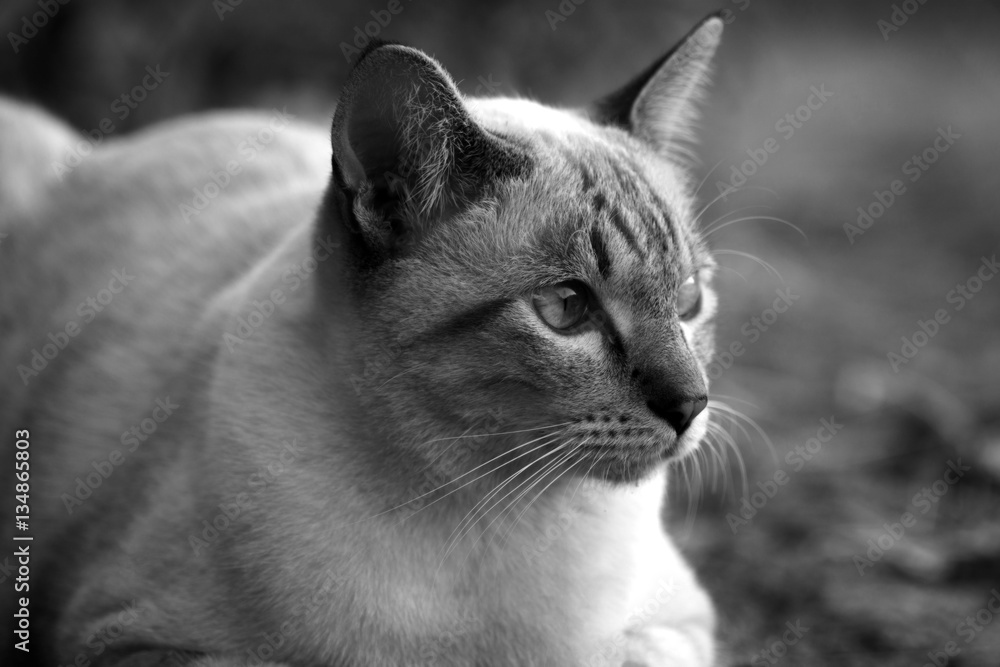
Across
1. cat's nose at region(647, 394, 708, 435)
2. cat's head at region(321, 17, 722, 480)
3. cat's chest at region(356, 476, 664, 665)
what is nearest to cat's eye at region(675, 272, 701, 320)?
cat's head at region(321, 17, 722, 480)

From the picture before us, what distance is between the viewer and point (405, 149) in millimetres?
2068

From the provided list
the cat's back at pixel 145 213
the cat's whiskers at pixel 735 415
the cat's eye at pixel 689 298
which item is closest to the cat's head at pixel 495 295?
the cat's eye at pixel 689 298

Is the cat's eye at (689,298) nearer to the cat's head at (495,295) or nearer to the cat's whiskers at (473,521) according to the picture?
the cat's head at (495,295)

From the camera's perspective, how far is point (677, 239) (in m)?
2.30

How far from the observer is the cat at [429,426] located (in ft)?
6.73

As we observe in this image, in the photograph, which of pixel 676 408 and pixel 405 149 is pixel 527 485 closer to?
pixel 676 408

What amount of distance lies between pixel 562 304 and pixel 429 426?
1.32 feet

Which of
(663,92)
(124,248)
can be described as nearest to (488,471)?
(663,92)

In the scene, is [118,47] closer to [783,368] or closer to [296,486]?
[296,486]

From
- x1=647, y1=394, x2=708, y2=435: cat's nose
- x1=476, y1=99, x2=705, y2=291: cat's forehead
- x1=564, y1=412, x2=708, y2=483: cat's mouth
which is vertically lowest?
x1=564, y1=412, x2=708, y2=483: cat's mouth

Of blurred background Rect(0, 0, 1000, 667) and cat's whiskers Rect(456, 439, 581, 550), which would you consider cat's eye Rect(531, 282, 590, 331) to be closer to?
cat's whiskers Rect(456, 439, 581, 550)

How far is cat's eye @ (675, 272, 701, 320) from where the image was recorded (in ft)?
7.77

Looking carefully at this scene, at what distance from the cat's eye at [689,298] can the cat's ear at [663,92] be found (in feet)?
1.66

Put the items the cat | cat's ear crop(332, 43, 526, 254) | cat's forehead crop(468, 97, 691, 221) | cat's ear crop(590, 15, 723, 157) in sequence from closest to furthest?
cat's ear crop(332, 43, 526, 254)
the cat
cat's forehead crop(468, 97, 691, 221)
cat's ear crop(590, 15, 723, 157)
